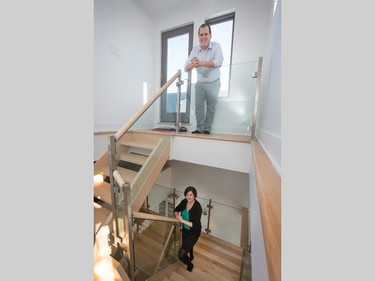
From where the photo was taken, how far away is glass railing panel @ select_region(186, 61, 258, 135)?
1895 millimetres

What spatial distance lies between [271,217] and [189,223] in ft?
5.12

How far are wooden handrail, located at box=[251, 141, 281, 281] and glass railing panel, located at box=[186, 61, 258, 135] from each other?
148 cm

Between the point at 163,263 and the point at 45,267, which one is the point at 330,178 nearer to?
the point at 45,267

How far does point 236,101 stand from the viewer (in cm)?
202

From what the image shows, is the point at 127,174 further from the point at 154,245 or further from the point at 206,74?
the point at 206,74

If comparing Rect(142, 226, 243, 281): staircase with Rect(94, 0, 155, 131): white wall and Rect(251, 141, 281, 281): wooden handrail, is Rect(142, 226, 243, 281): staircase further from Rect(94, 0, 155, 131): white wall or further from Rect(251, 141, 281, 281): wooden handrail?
Rect(94, 0, 155, 131): white wall

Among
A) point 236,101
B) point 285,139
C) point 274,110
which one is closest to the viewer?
point 285,139

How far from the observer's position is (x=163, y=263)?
68.4 inches

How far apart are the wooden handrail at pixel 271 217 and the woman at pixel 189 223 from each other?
4.35 ft

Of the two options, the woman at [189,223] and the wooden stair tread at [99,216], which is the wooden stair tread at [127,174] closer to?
the wooden stair tread at [99,216]

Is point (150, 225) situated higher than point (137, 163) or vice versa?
point (137, 163)

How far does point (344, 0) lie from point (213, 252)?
2.72 m

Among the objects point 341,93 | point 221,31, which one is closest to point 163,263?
point 341,93

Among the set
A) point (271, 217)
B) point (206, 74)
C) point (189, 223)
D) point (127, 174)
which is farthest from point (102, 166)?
point (271, 217)
